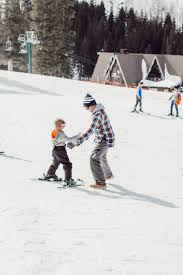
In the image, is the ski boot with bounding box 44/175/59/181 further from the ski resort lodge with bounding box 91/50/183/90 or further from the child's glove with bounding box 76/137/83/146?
the ski resort lodge with bounding box 91/50/183/90

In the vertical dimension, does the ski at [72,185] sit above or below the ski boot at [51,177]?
below

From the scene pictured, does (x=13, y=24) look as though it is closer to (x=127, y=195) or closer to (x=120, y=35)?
(x=120, y=35)

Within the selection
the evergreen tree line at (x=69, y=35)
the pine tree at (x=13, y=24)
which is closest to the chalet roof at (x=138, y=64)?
the evergreen tree line at (x=69, y=35)

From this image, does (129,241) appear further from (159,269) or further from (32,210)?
(32,210)

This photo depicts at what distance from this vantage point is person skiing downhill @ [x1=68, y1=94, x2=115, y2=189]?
23.3 feet

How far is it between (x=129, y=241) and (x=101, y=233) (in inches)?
15.9

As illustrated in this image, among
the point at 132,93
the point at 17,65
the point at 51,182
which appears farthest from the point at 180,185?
the point at 17,65

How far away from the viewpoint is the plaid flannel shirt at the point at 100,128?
7.10 m

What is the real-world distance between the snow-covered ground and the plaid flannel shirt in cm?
95

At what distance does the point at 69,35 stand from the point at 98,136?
44.6m

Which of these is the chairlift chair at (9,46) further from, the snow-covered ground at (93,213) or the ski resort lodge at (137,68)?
the snow-covered ground at (93,213)

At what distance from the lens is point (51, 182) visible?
26.0ft

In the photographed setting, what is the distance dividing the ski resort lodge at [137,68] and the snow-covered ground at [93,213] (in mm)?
38148

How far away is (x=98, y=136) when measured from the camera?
7242 millimetres
